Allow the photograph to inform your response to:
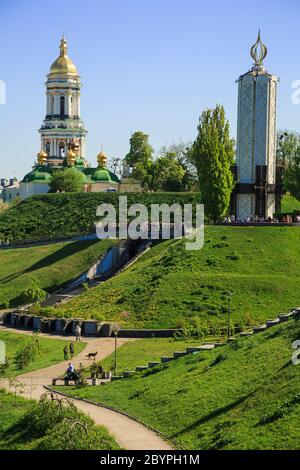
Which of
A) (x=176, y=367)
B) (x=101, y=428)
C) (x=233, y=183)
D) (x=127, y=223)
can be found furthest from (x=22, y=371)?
(x=127, y=223)

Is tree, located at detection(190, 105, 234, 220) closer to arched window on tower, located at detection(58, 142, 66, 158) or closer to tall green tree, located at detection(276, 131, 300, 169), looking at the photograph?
tall green tree, located at detection(276, 131, 300, 169)

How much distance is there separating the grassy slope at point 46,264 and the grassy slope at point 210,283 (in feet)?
27.1

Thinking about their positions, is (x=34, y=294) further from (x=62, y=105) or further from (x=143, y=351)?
(x=62, y=105)

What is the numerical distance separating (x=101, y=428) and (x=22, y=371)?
1434 cm

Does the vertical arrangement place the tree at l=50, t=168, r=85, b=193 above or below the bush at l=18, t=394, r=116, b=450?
above

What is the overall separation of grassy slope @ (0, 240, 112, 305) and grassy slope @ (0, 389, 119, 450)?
113 feet

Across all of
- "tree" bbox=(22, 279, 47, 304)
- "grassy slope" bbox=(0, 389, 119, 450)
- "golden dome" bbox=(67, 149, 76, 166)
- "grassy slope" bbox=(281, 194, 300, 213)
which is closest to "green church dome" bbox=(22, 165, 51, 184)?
"golden dome" bbox=(67, 149, 76, 166)

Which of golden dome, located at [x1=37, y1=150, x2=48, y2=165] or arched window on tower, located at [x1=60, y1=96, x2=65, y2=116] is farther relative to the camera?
arched window on tower, located at [x1=60, y1=96, x2=65, y2=116]

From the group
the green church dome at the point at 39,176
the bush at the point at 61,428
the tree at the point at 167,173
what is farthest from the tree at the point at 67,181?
the bush at the point at 61,428

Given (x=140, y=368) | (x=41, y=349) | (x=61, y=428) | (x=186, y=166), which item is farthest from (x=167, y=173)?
(x=61, y=428)

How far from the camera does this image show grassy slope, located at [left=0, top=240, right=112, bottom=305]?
7475cm

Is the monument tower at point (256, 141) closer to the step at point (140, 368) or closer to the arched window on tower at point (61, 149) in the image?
the step at point (140, 368)

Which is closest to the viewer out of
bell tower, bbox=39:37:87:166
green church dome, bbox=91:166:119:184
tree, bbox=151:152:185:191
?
tree, bbox=151:152:185:191
